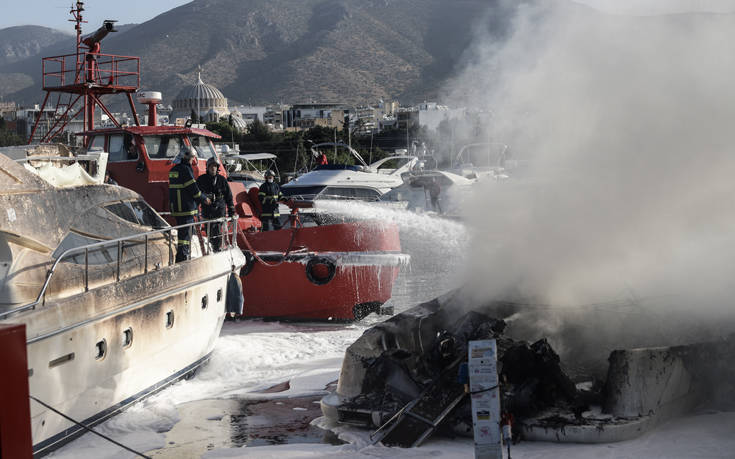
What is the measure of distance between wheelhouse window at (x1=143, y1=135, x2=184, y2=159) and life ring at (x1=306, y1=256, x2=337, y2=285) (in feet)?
10.3

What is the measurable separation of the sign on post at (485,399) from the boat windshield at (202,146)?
9.75 meters

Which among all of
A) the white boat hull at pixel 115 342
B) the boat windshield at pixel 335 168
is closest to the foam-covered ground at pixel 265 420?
the white boat hull at pixel 115 342

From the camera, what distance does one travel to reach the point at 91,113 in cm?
1744

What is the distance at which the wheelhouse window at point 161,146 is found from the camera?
14.1 metres

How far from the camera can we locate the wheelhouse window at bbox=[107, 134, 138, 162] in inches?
554

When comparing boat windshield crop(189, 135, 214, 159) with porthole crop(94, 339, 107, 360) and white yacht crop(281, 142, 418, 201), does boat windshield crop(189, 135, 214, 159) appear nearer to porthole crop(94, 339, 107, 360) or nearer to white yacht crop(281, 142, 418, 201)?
porthole crop(94, 339, 107, 360)

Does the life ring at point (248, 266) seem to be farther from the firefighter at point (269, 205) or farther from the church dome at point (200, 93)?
the church dome at point (200, 93)

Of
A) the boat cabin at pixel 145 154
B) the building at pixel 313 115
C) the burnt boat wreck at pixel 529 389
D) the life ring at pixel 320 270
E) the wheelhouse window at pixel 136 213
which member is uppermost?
the building at pixel 313 115

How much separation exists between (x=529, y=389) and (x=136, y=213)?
5393 millimetres

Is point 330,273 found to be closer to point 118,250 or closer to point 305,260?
point 305,260

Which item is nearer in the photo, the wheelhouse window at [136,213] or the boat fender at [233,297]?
the wheelhouse window at [136,213]

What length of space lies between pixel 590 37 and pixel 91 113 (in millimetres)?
11413

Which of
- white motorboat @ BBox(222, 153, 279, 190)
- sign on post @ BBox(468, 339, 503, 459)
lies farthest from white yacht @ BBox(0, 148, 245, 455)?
white motorboat @ BBox(222, 153, 279, 190)

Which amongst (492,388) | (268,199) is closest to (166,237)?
(268,199)
